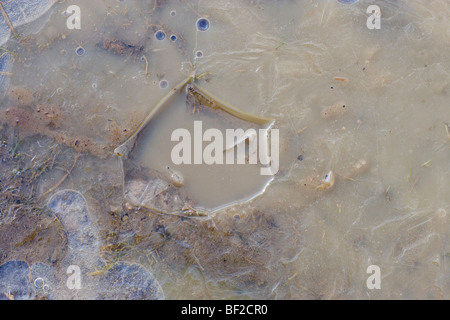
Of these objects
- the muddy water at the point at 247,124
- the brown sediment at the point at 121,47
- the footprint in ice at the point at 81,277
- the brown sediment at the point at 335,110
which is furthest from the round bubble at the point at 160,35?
the footprint in ice at the point at 81,277

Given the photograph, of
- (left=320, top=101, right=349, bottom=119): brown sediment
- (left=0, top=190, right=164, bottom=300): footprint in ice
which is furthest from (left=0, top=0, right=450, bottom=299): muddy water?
(left=0, top=190, right=164, bottom=300): footprint in ice

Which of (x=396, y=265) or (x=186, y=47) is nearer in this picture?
(x=396, y=265)

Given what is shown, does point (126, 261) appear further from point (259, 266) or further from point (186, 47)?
point (186, 47)

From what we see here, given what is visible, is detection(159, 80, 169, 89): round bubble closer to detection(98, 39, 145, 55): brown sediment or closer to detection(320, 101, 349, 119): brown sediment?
detection(98, 39, 145, 55): brown sediment

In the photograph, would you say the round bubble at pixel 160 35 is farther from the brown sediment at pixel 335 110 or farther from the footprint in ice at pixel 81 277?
the footprint in ice at pixel 81 277

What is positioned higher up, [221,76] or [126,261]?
[221,76]

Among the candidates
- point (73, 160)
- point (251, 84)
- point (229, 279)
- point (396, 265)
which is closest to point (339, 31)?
point (251, 84)

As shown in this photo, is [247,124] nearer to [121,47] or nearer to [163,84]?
[163,84]
